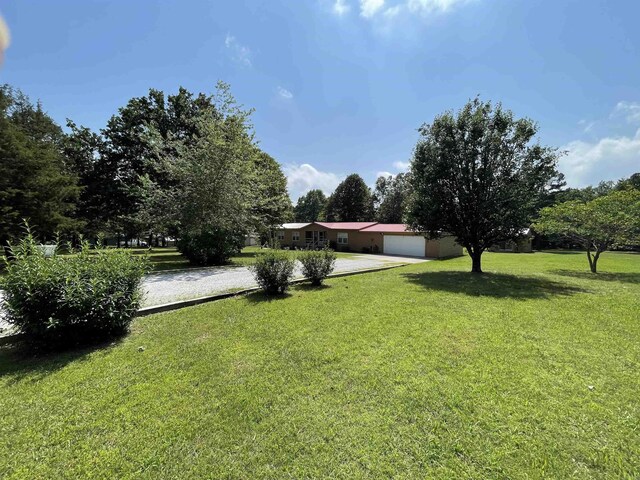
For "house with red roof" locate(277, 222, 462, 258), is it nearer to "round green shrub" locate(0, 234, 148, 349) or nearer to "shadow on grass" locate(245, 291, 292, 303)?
"shadow on grass" locate(245, 291, 292, 303)

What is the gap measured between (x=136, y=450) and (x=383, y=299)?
19.8 ft

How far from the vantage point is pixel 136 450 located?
91.5 inches

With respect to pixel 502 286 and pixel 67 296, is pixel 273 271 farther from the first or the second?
pixel 502 286

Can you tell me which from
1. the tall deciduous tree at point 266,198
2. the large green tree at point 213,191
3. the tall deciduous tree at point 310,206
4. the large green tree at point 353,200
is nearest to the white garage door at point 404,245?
the tall deciduous tree at point 266,198

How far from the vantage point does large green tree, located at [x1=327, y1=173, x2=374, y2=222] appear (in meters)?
50.6

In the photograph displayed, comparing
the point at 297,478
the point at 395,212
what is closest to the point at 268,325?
the point at 297,478

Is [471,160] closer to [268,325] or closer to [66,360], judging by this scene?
[268,325]

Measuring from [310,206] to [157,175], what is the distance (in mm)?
46967

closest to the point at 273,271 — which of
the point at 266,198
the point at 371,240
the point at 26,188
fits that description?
the point at 266,198

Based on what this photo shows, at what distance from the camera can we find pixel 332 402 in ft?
9.77

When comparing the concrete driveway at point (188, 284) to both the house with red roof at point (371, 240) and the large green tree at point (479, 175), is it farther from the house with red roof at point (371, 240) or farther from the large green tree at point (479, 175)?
the house with red roof at point (371, 240)

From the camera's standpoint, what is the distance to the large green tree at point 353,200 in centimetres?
5059

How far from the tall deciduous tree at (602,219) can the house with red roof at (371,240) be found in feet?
24.1

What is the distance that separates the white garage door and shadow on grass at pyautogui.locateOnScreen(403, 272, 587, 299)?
492 inches
